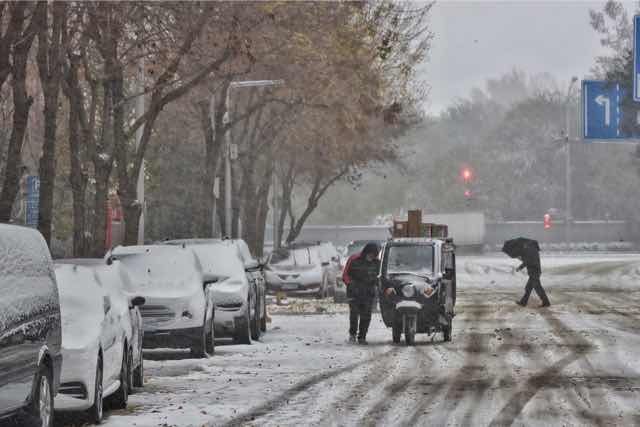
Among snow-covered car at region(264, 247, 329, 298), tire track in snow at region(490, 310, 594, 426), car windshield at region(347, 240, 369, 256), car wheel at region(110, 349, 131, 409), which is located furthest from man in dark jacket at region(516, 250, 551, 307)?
car wheel at region(110, 349, 131, 409)

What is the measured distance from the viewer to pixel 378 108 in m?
48.9

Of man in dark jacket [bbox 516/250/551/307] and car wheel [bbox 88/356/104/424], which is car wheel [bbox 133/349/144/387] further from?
man in dark jacket [bbox 516/250/551/307]

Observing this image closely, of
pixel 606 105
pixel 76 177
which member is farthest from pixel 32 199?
pixel 606 105

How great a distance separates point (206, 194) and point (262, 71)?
706cm

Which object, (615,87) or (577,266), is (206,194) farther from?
(577,266)

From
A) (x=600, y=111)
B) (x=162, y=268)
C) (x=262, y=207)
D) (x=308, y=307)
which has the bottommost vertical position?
(x=308, y=307)

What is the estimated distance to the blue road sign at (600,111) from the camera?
49.4m

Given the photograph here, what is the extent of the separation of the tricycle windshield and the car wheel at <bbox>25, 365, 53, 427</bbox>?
47.5ft

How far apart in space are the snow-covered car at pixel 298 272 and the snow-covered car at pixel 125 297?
26382 millimetres

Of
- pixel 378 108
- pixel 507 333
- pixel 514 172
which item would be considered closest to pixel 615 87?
pixel 378 108

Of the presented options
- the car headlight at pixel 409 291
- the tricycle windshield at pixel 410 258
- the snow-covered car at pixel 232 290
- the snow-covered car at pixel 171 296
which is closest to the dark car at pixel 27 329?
the snow-covered car at pixel 171 296

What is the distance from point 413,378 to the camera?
19047 millimetres

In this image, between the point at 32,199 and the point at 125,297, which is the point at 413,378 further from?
the point at 32,199

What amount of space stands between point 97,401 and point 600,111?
122 feet
